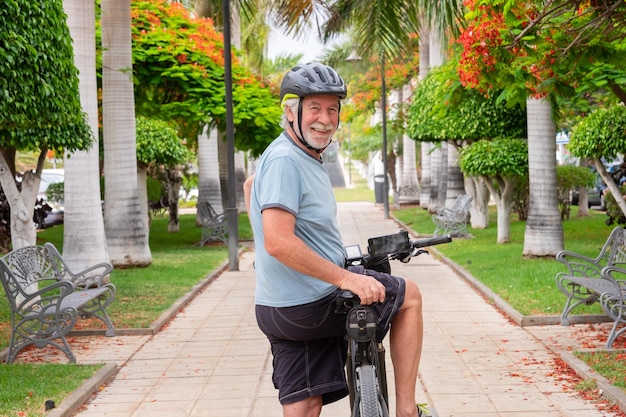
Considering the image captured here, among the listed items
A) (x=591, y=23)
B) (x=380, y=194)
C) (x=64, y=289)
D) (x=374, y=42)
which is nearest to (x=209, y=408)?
(x=64, y=289)

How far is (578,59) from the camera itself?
9617 mm

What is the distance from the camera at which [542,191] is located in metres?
16.1

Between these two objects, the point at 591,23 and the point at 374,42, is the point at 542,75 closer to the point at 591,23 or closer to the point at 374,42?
the point at 591,23

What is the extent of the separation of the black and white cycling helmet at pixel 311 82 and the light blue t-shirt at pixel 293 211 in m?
0.21

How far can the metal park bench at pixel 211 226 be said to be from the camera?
2222cm

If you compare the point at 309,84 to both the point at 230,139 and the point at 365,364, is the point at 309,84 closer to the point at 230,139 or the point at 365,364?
the point at 365,364

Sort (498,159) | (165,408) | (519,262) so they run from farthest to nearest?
(498,159)
(519,262)
(165,408)

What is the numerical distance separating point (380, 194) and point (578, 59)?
32.5 metres

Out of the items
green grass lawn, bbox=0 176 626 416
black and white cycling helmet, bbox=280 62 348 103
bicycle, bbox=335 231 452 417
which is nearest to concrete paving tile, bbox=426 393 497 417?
green grass lawn, bbox=0 176 626 416

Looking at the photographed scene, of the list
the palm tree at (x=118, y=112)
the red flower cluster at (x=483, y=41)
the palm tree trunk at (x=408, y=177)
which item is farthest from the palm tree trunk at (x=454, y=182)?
the red flower cluster at (x=483, y=41)

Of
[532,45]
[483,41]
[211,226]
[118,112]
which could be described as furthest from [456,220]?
[483,41]

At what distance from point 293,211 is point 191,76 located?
16398 mm

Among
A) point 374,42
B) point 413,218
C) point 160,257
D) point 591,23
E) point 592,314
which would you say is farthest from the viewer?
point 413,218

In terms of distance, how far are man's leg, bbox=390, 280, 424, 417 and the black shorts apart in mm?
46
